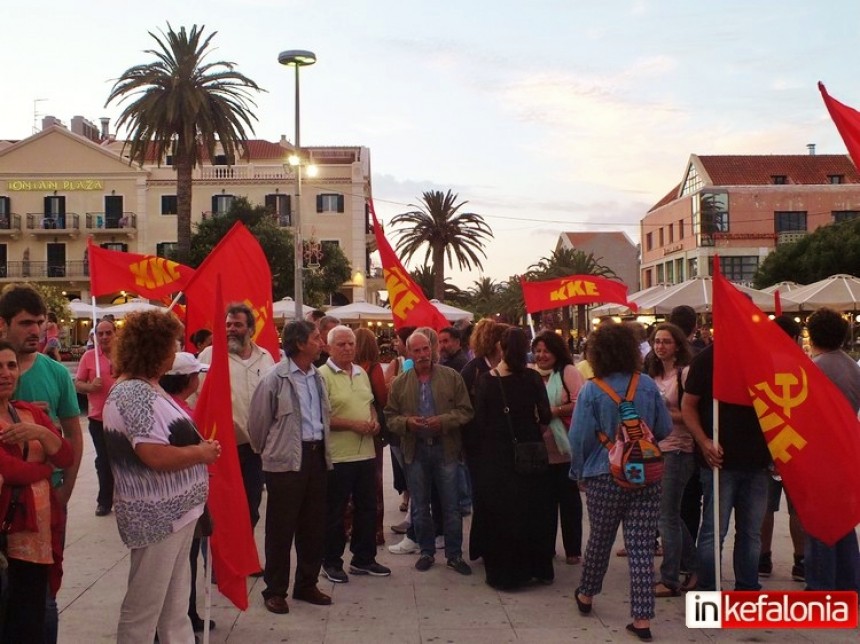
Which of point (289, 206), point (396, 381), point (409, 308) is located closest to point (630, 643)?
point (396, 381)

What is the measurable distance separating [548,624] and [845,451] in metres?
2.11

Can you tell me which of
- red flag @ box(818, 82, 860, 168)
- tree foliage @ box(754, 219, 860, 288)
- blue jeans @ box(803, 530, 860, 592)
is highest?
tree foliage @ box(754, 219, 860, 288)

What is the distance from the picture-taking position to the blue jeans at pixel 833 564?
5.66 meters

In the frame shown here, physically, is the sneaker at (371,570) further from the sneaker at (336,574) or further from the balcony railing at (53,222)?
the balcony railing at (53,222)

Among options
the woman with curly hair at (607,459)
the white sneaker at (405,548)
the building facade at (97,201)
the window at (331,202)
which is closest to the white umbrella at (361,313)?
the white sneaker at (405,548)

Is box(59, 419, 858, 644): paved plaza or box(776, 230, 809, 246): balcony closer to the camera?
box(59, 419, 858, 644): paved plaza

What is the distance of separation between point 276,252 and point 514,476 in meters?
37.2

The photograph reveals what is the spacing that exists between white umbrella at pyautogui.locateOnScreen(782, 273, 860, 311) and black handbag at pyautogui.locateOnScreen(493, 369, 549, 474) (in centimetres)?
1543

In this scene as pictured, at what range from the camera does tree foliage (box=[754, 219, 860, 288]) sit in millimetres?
40906

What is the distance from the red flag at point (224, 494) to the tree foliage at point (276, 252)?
37.1 m

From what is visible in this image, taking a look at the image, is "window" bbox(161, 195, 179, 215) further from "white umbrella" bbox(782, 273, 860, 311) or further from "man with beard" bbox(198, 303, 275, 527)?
"man with beard" bbox(198, 303, 275, 527)

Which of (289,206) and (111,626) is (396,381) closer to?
(111,626)

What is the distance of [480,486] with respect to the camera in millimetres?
6566

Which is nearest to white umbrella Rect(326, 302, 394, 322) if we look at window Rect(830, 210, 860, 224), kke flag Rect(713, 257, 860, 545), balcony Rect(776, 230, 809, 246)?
kke flag Rect(713, 257, 860, 545)
